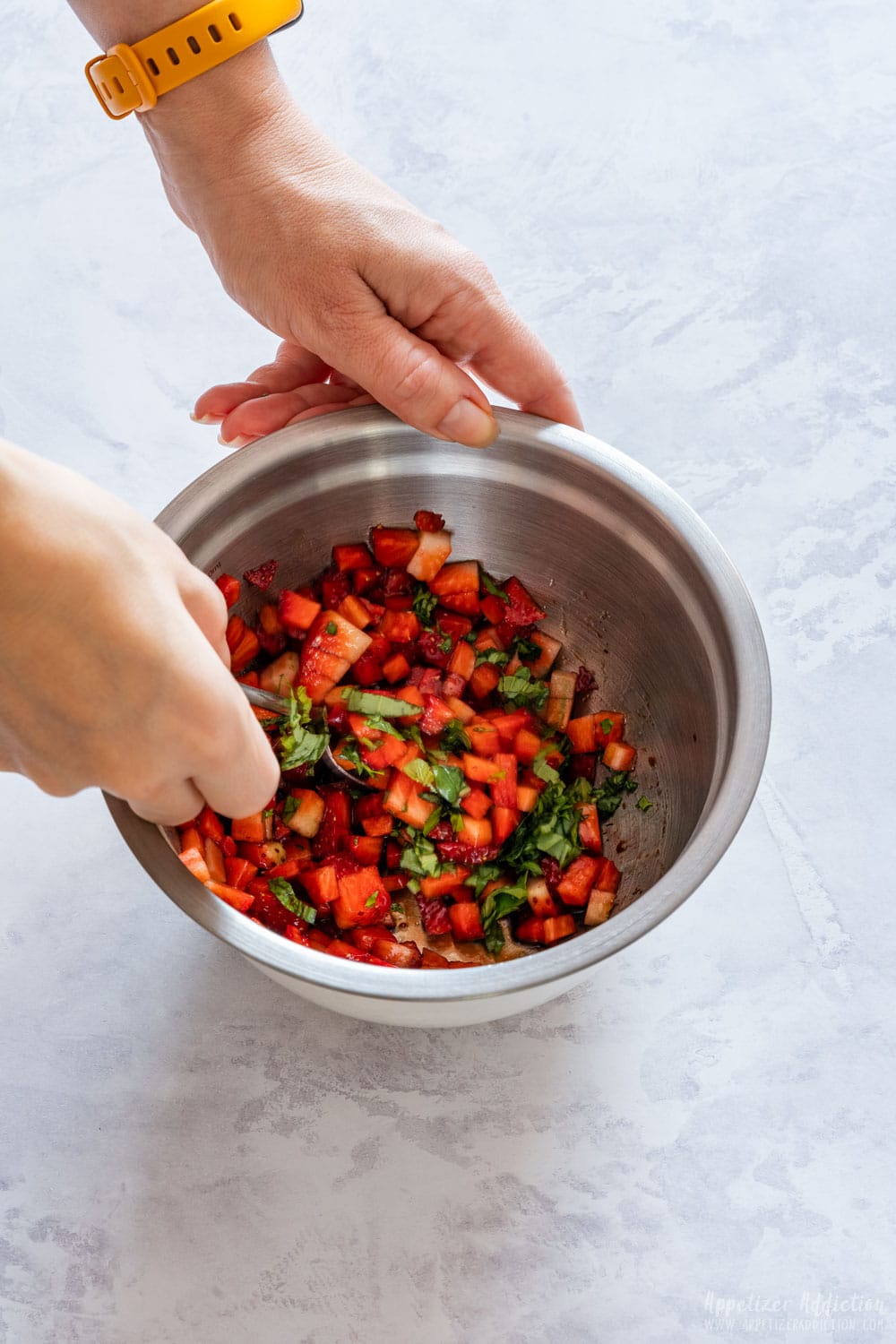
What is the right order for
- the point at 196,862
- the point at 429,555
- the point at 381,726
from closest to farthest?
the point at 196,862 → the point at 381,726 → the point at 429,555

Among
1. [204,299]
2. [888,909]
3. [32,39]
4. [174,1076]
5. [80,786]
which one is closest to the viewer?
[80,786]

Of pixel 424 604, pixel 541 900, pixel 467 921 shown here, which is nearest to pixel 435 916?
pixel 467 921

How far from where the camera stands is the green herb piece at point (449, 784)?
164 centimetres

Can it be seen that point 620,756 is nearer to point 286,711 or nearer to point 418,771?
point 418,771

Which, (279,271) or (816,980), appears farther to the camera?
(816,980)

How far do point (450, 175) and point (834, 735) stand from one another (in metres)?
1.26

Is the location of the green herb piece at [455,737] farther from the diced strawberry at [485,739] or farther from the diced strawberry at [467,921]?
the diced strawberry at [467,921]

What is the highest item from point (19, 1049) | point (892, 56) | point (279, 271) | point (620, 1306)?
point (279, 271)

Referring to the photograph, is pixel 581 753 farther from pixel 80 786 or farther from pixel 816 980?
pixel 80 786

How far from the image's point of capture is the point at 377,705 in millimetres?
1684

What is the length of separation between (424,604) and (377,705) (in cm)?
19

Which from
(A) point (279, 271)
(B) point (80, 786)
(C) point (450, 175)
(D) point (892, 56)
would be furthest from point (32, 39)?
(B) point (80, 786)

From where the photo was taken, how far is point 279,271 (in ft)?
5.18

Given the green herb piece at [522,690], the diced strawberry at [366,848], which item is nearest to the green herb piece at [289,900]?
the diced strawberry at [366,848]
